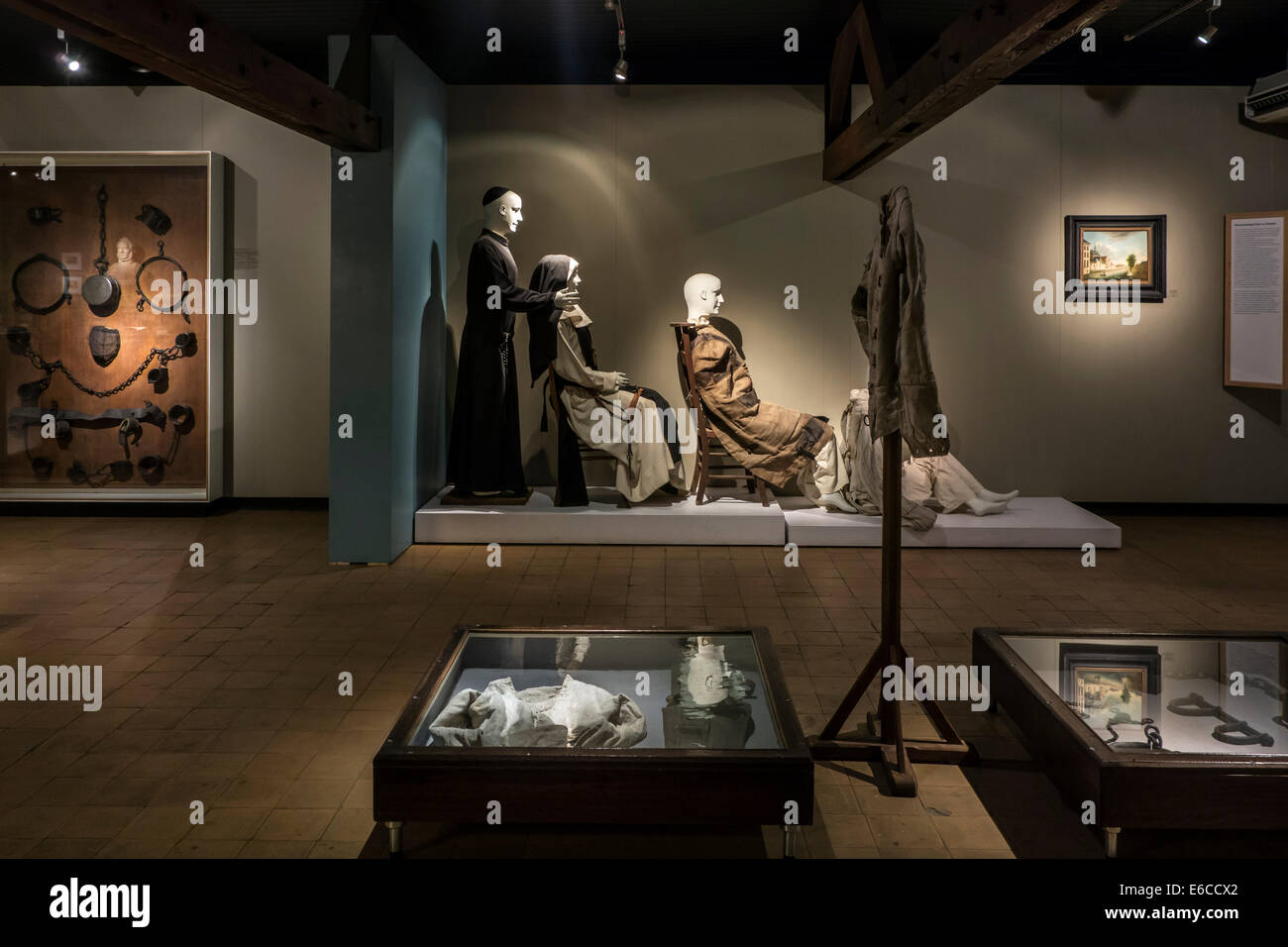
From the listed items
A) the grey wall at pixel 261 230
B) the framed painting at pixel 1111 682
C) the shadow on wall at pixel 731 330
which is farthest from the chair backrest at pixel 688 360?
the framed painting at pixel 1111 682

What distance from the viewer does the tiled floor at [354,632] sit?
10.6ft

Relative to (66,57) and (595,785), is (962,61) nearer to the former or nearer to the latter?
(595,785)

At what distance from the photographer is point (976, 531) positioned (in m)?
7.14

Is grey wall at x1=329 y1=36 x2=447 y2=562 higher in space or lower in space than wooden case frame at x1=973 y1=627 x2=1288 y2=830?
higher

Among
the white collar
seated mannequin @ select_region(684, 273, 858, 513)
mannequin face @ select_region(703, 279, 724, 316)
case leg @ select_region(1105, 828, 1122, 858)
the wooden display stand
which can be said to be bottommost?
case leg @ select_region(1105, 828, 1122, 858)

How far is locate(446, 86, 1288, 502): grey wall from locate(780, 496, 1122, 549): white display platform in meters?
1.19

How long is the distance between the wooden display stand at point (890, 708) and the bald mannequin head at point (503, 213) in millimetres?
4319

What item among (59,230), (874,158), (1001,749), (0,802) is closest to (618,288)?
(874,158)

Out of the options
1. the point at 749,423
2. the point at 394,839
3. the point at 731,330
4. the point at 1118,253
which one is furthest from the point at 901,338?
the point at 1118,253

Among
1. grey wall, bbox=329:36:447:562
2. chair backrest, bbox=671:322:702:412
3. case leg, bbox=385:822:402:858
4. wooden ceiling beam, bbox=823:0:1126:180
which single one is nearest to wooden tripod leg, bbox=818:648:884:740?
case leg, bbox=385:822:402:858

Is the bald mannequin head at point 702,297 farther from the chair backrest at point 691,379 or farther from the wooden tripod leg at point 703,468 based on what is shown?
the wooden tripod leg at point 703,468

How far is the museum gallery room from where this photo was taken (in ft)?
12.5

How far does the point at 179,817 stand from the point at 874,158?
18.9 feet

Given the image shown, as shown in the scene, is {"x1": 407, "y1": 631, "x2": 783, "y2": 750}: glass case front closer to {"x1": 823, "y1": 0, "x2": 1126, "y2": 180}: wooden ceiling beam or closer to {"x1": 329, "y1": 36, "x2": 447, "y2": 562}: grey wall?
{"x1": 823, "y1": 0, "x2": 1126, "y2": 180}: wooden ceiling beam
